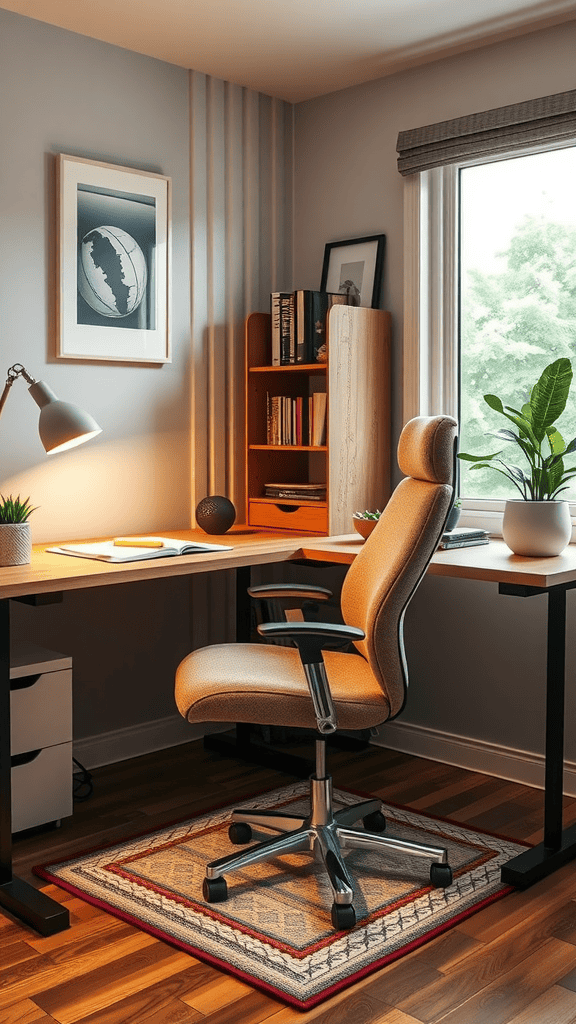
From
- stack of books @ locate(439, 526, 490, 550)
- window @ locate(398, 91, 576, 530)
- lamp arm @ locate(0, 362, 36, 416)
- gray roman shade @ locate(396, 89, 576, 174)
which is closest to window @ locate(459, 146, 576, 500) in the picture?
window @ locate(398, 91, 576, 530)

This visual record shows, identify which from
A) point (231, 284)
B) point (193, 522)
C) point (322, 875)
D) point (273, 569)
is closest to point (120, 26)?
point (231, 284)

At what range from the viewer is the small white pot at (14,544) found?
99.6 inches

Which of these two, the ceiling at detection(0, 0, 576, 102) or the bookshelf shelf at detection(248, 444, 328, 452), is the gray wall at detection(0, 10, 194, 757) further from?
the bookshelf shelf at detection(248, 444, 328, 452)

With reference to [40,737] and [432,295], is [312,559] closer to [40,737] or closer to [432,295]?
[40,737]

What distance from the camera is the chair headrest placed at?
2295 millimetres

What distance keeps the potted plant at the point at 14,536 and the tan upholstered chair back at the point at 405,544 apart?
905 millimetres

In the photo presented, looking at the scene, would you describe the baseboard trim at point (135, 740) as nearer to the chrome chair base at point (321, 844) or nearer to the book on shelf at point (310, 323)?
the chrome chair base at point (321, 844)

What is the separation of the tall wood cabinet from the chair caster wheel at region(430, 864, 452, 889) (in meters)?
1.22

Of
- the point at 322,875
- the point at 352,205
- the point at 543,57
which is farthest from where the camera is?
the point at 352,205

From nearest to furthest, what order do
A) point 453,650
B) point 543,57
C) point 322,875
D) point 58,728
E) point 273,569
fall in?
point 322,875 → point 58,728 → point 543,57 → point 453,650 → point 273,569

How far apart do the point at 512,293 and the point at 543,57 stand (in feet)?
2.34

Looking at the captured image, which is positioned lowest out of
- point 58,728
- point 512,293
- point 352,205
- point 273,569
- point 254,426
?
point 58,728

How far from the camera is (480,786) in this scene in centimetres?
311

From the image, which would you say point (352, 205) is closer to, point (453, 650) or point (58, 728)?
point (453, 650)
